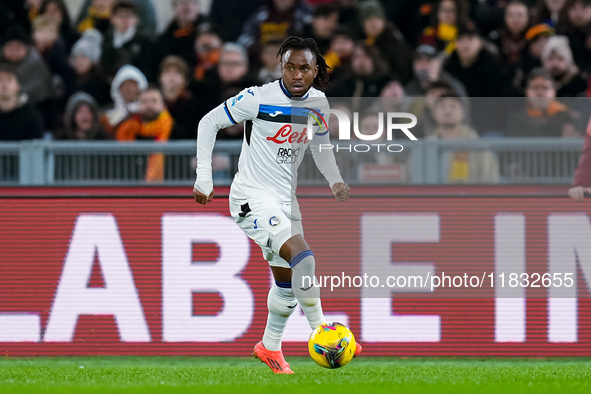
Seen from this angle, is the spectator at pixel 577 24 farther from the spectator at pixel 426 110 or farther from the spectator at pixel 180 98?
the spectator at pixel 180 98

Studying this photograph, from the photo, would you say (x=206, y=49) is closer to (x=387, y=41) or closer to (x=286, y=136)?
(x=387, y=41)

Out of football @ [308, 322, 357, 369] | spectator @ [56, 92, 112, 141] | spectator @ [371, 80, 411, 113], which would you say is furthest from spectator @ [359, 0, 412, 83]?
football @ [308, 322, 357, 369]

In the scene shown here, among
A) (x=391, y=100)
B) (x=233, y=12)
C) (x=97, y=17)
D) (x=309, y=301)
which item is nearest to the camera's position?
(x=309, y=301)

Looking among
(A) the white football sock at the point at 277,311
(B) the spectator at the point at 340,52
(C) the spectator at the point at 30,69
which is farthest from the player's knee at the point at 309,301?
(C) the spectator at the point at 30,69

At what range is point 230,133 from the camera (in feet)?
28.2

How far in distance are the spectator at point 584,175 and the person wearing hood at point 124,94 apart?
3.89m

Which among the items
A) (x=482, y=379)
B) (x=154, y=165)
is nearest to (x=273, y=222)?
(x=482, y=379)

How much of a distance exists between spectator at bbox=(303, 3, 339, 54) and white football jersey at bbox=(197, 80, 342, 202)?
3640 millimetres

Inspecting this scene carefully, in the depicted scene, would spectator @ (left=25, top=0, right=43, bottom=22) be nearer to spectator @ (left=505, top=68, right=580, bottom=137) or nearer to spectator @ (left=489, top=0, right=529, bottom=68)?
spectator @ (left=489, top=0, right=529, bottom=68)

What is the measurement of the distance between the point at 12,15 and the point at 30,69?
1.21 meters

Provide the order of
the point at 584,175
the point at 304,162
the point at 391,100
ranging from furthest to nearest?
1. the point at 391,100
2. the point at 304,162
3. the point at 584,175

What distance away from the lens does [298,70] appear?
239 inches

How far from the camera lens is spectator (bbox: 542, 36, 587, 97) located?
8.97m

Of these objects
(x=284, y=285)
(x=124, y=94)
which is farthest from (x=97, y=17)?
(x=284, y=285)
